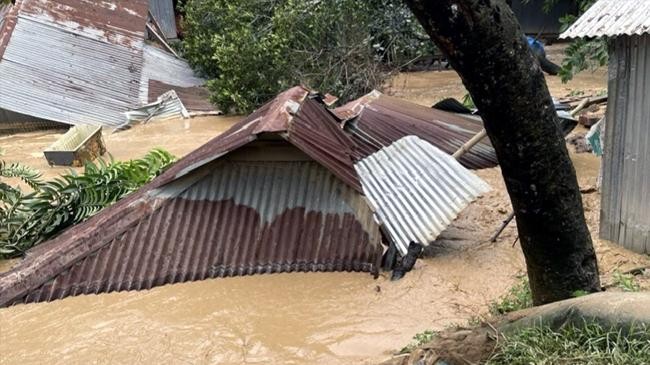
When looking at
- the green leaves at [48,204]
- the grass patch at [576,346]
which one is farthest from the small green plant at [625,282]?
the green leaves at [48,204]

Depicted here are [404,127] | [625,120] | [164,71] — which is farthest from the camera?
[164,71]

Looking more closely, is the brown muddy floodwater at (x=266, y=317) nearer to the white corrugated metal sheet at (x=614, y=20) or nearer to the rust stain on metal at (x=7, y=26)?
the white corrugated metal sheet at (x=614, y=20)

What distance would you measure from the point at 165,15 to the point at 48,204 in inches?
648

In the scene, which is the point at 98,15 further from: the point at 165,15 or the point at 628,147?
the point at 628,147

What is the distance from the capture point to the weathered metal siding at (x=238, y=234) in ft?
16.5

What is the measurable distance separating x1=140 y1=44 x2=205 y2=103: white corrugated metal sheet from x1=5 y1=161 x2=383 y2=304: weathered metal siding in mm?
10857

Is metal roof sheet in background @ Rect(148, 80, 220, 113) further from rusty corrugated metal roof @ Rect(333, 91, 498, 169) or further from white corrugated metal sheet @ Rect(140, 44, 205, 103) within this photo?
rusty corrugated metal roof @ Rect(333, 91, 498, 169)

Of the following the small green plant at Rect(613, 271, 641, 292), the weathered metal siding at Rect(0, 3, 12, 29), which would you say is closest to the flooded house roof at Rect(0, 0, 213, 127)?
the weathered metal siding at Rect(0, 3, 12, 29)

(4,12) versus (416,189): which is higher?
(4,12)

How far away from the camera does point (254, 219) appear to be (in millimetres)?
5289

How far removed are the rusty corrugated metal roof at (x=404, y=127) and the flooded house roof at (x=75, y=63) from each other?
891 cm

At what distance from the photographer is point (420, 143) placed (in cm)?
603

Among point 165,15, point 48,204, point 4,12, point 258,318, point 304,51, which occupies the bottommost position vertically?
point 258,318

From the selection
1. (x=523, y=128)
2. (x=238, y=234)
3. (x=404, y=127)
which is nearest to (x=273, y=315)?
(x=238, y=234)
